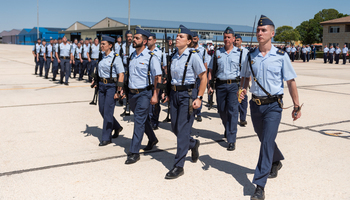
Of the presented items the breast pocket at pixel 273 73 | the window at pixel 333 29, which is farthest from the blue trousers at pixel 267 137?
the window at pixel 333 29

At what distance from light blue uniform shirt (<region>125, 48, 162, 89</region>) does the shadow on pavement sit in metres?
1.48

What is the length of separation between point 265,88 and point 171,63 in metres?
1.33

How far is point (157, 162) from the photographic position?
15.6ft

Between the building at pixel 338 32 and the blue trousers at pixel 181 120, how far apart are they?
5511 cm

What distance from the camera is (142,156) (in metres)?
5.02

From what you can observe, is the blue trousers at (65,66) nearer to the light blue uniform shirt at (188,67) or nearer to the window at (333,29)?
the light blue uniform shirt at (188,67)

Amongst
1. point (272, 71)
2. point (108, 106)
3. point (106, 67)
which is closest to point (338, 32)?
point (106, 67)

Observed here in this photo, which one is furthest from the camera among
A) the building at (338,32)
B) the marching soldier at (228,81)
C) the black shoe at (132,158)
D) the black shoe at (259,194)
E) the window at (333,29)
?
the window at (333,29)

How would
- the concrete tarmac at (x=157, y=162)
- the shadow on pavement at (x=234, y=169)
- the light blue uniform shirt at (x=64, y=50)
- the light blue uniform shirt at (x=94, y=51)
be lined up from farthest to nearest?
1. the light blue uniform shirt at (x=94, y=51)
2. the light blue uniform shirt at (x=64, y=50)
3. the shadow on pavement at (x=234, y=169)
4. the concrete tarmac at (x=157, y=162)

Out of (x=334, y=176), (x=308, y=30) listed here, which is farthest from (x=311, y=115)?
(x=308, y=30)

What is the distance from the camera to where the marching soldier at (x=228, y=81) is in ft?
18.7

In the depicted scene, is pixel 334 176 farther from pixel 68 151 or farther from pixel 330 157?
pixel 68 151

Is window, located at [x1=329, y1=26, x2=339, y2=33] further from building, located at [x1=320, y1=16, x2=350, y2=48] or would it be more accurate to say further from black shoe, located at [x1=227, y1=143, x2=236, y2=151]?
black shoe, located at [x1=227, y1=143, x2=236, y2=151]

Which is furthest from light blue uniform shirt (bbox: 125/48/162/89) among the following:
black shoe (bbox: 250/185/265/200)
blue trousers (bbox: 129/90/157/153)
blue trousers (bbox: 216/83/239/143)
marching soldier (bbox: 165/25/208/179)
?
black shoe (bbox: 250/185/265/200)
